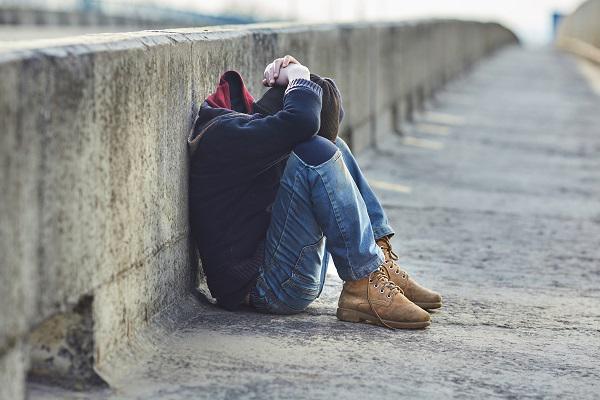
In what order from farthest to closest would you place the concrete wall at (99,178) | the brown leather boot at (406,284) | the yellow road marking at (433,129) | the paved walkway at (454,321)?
1. the yellow road marking at (433,129)
2. the brown leather boot at (406,284)
3. the paved walkway at (454,321)
4. the concrete wall at (99,178)

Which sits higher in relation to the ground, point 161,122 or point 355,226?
point 161,122

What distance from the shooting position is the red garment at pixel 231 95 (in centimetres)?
489

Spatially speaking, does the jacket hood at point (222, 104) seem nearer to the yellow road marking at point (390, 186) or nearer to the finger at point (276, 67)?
the finger at point (276, 67)

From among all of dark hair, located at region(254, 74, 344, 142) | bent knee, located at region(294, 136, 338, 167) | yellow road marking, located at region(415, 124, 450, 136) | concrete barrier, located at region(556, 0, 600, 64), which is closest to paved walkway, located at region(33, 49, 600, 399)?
bent knee, located at region(294, 136, 338, 167)

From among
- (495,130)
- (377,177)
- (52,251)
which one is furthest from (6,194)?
(495,130)

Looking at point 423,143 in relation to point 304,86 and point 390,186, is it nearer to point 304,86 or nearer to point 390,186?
point 390,186

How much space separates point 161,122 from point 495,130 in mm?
9560

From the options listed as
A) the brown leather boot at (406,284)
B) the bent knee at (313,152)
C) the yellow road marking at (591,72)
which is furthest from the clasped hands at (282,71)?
the yellow road marking at (591,72)

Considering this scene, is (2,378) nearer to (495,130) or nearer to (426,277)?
(426,277)

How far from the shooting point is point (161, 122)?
442cm

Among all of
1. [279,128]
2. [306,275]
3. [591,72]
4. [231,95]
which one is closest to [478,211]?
[231,95]

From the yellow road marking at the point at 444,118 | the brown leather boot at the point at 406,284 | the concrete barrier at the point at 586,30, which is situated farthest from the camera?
the concrete barrier at the point at 586,30

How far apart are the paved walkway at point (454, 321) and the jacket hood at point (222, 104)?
0.66 metres

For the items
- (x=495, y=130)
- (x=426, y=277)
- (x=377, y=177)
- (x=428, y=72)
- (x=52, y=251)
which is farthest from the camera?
(x=428, y=72)
